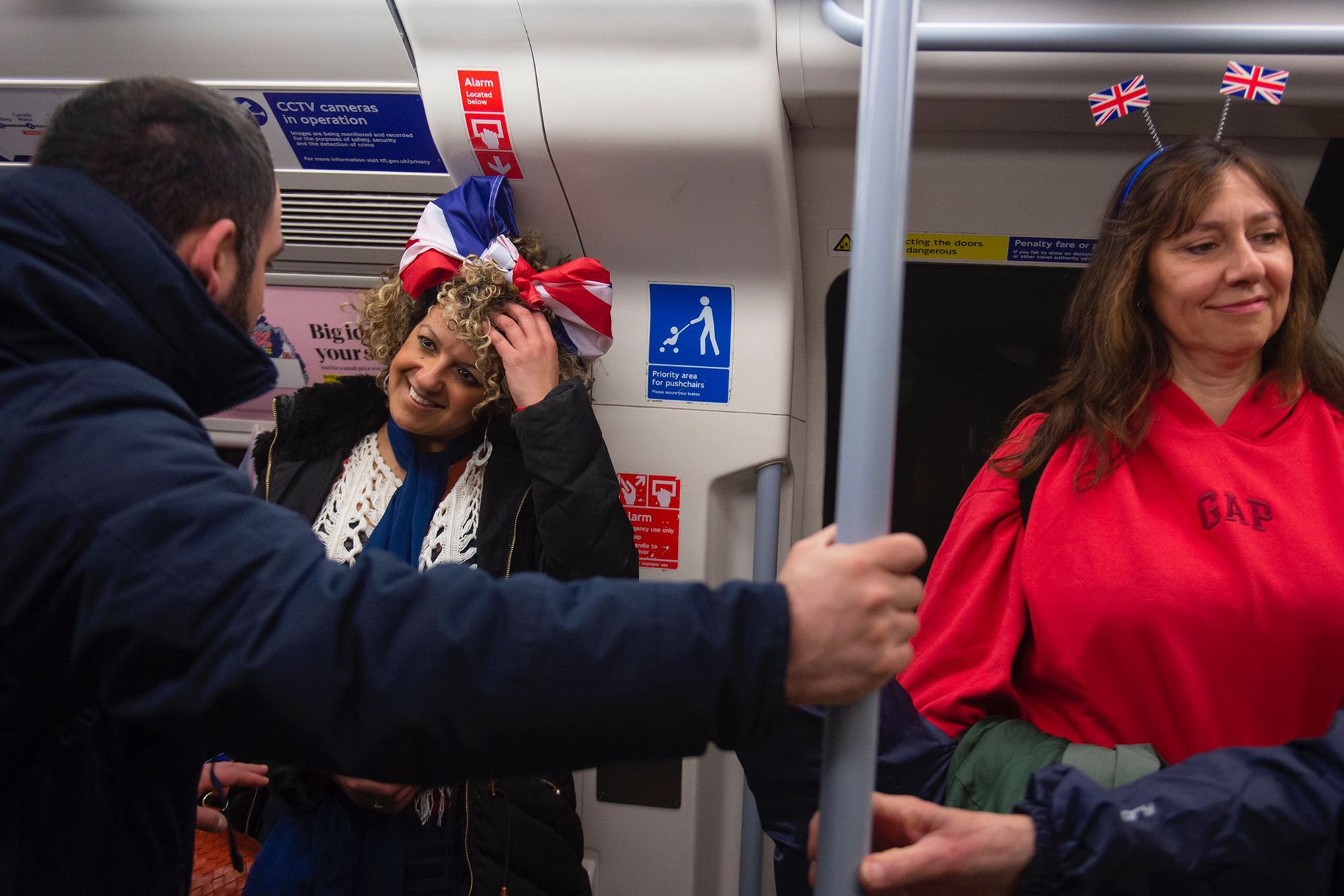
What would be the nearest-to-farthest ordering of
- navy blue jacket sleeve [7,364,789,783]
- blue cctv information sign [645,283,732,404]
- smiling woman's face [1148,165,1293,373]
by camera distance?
navy blue jacket sleeve [7,364,789,783]
smiling woman's face [1148,165,1293,373]
blue cctv information sign [645,283,732,404]

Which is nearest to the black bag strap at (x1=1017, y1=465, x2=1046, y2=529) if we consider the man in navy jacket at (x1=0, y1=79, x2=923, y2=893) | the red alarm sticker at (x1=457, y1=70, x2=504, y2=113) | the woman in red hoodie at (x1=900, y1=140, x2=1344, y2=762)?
the woman in red hoodie at (x1=900, y1=140, x2=1344, y2=762)

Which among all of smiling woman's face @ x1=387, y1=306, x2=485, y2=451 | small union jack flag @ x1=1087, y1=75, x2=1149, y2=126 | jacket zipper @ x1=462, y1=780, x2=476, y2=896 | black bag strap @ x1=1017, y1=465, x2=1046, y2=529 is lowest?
jacket zipper @ x1=462, y1=780, x2=476, y2=896

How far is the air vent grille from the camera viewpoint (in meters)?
2.38

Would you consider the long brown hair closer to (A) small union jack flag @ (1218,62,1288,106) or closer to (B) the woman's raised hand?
(A) small union jack flag @ (1218,62,1288,106)

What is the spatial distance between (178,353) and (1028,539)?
1168 mm

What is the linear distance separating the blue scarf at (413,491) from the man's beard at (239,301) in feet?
2.42

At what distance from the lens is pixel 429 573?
3.14 feet

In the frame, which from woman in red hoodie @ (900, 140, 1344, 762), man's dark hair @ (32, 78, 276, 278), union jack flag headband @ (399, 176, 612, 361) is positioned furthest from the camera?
union jack flag headband @ (399, 176, 612, 361)

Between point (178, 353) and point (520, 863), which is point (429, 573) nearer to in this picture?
point (178, 353)

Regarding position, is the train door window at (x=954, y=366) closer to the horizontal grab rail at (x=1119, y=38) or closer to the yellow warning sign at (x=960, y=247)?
the yellow warning sign at (x=960, y=247)

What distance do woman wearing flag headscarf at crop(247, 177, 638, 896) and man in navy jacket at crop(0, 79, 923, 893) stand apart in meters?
0.78

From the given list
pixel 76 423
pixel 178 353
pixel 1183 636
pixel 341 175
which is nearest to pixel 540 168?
pixel 341 175

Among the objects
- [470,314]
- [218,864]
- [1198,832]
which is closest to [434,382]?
[470,314]

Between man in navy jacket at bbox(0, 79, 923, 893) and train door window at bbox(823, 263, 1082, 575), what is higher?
train door window at bbox(823, 263, 1082, 575)
